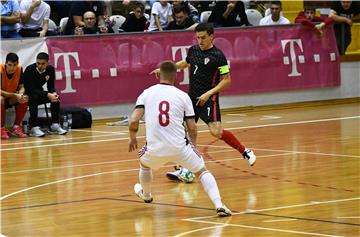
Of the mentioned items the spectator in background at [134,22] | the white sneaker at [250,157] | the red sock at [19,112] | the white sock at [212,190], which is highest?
the spectator in background at [134,22]

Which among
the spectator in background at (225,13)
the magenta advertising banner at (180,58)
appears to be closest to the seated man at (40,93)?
the magenta advertising banner at (180,58)

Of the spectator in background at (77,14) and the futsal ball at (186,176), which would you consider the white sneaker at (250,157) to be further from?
the spectator in background at (77,14)

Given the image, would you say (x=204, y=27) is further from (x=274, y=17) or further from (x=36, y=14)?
(x=274, y=17)

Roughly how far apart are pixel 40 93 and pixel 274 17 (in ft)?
24.0

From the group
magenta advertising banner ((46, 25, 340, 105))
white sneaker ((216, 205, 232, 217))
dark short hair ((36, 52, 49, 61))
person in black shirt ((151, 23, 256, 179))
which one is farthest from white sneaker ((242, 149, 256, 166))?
magenta advertising banner ((46, 25, 340, 105))

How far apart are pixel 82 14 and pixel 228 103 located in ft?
13.8

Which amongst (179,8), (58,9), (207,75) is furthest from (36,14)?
(207,75)

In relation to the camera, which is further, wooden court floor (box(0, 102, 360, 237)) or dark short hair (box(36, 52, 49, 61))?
dark short hair (box(36, 52, 49, 61))

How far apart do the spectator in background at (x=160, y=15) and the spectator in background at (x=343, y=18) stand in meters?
4.39

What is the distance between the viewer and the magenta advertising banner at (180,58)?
20.5m

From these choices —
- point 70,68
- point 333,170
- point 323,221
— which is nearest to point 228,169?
point 333,170

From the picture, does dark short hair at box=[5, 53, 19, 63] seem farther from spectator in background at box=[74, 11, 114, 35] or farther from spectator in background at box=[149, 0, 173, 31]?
spectator in background at box=[149, 0, 173, 31]

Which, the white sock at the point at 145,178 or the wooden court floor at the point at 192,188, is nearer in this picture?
the wooden court floor at the point at 192,188

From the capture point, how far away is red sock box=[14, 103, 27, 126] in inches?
733
